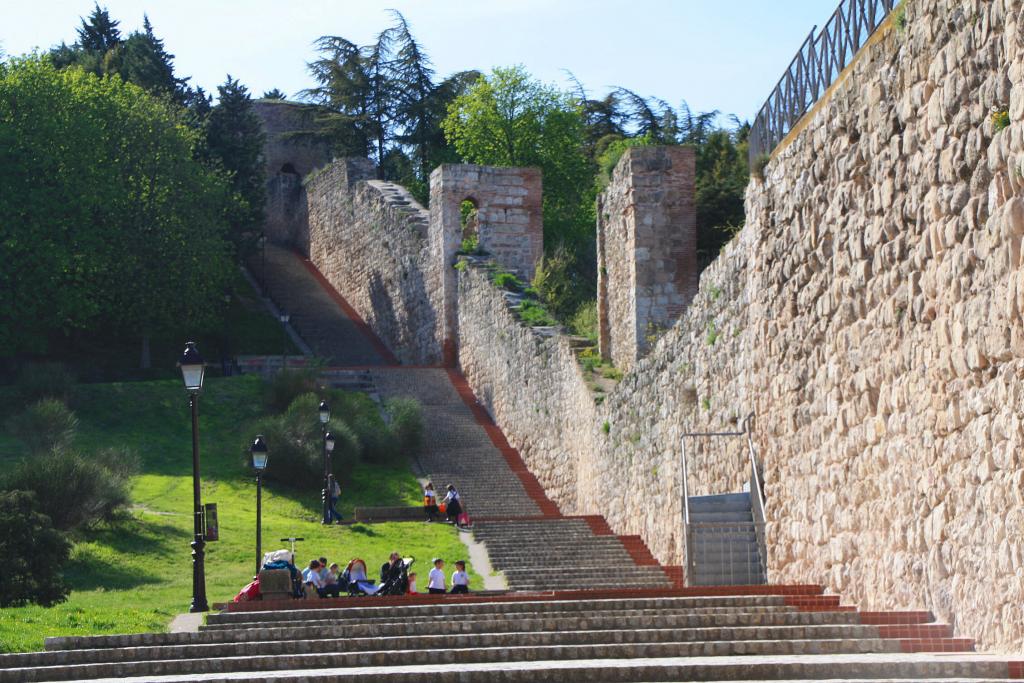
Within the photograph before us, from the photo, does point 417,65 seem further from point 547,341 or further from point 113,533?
point 113,533

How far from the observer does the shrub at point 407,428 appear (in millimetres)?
28500

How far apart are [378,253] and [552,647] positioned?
99.4 ft

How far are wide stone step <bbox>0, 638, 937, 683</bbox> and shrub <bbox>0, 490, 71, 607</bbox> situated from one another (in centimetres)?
679

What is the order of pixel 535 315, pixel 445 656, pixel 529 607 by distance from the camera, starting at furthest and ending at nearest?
1. pixel 535 315
2. pixel 529 607
3. pixel 445 656

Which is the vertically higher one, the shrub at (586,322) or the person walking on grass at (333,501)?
the shrub at (586,322)

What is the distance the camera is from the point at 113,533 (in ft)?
69.7

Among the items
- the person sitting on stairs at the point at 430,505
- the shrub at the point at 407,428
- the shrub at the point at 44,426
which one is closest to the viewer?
the person sitting on stairs at the point at 430,505

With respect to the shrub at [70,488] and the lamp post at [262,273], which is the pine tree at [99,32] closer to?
the lamp post at [262,273]

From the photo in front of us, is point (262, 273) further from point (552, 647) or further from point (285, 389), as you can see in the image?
point (552, 647)

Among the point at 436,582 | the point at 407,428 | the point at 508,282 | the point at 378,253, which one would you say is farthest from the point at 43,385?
the point at 436,582

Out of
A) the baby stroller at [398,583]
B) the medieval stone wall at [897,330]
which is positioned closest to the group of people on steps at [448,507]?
the baby stroller at [398,583]

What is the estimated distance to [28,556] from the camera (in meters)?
16.8

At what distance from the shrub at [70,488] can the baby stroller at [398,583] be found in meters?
6.44

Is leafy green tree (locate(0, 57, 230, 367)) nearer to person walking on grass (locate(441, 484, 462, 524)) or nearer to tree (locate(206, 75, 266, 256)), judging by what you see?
tree (locate(206, 75, 266, 256))
